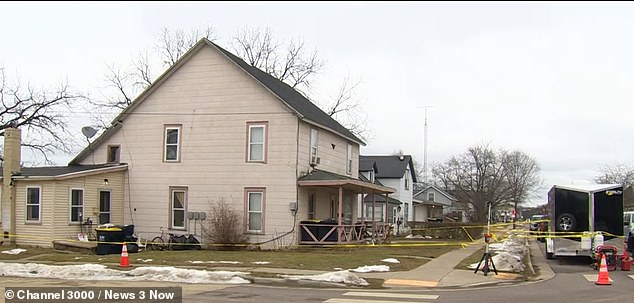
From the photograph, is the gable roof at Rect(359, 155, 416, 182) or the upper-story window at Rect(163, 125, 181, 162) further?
the gable roof at Rect(359, 155, 416, 182)

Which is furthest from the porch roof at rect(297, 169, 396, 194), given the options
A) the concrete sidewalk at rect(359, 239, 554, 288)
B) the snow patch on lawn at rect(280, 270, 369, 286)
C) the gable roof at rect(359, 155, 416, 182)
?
the gable roof at rect(359, 155, 416, 182)

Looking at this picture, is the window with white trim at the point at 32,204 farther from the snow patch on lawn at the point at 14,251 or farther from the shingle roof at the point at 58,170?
the snow patch on lawn at the point at 14,251

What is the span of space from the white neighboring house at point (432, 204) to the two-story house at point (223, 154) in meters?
43.0

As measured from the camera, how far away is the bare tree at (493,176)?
282 ft

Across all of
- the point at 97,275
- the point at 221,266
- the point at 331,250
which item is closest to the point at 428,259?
the point at 331,250

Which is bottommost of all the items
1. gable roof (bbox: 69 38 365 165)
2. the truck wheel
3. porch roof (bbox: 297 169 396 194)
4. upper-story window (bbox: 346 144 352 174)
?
the truck wheel

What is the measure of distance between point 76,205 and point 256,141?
801 cm

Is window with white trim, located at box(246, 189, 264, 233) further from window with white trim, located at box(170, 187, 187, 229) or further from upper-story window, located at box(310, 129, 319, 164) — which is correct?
window with white trim, located at box(170, 187, 187, 229)

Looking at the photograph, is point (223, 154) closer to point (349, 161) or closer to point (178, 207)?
point (178, 207)

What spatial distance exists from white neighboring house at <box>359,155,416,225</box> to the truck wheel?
102 feet

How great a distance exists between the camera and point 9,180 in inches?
1009

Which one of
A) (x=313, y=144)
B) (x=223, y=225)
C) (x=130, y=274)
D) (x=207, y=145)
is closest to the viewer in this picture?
(x=130, y=274)

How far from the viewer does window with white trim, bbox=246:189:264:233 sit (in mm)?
26297

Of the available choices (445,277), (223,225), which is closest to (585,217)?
(445,277)
